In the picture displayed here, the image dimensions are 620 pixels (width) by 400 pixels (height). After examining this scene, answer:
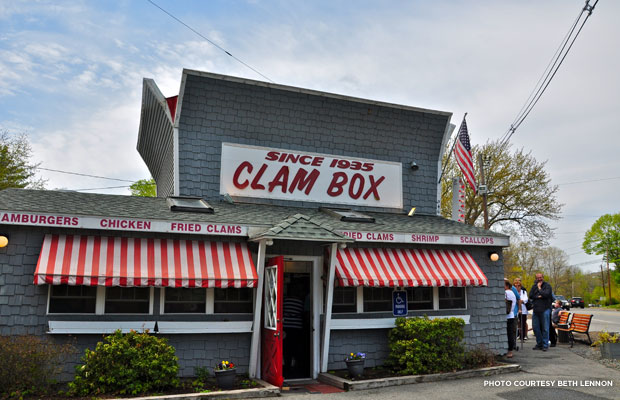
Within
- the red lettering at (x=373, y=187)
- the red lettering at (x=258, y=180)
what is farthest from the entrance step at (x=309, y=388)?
the red lettering at (x=373, y=187)

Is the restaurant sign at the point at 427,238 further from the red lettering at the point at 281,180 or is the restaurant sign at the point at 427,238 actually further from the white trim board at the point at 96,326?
the white trim board at the point at 96,326

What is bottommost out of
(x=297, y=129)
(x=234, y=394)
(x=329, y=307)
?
(x=234, y=394)

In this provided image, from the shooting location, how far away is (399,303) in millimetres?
11141

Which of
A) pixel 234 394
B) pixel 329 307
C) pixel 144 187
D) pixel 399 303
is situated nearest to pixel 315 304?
pixel 329 307

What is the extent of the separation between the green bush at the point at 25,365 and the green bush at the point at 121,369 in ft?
1.41

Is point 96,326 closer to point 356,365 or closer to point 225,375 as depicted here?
point 225,375

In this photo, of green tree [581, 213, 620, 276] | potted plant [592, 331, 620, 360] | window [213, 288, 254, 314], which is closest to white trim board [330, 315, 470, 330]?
window [213, 288, 254, 314]

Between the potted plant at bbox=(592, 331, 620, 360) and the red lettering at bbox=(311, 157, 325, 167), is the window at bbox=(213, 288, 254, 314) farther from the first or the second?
the potted plant at bbox=(592, 331, 620, 360)

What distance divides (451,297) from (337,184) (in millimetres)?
3899

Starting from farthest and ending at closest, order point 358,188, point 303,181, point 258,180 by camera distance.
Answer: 1. point 358,188
2. point 303,181
3. point 258,180

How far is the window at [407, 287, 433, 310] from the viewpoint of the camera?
11414mm

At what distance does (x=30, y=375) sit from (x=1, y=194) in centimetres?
369

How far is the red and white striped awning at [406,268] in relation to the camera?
33.7ft

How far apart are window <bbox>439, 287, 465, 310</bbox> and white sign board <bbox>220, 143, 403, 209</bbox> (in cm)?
286
